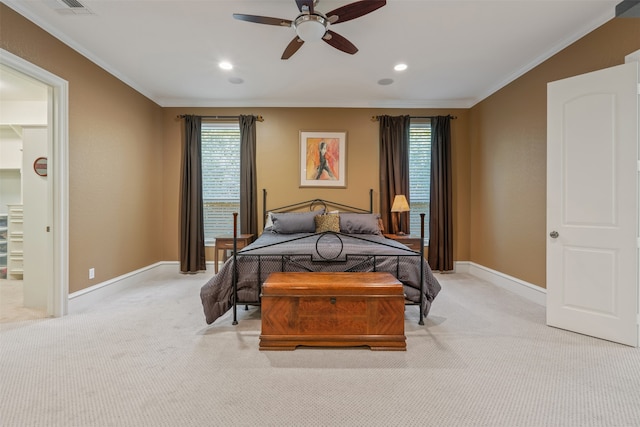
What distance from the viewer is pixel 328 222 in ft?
13.3

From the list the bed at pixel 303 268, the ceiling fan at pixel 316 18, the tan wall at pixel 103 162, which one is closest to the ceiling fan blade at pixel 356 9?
the ceiling fan at pixel 316 18

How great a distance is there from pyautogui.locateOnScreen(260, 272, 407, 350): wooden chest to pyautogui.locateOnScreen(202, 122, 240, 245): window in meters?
2.95

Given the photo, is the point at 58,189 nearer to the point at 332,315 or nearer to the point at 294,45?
the point at 294,45

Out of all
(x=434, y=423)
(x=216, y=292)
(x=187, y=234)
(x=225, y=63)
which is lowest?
(x=434, y=423)

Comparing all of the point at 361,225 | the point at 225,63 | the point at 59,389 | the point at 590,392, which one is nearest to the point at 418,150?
the point at 361,225

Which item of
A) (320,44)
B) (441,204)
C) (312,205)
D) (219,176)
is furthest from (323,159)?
(441,204)

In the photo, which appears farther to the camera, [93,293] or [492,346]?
[93,293]

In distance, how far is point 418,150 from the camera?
4836mm

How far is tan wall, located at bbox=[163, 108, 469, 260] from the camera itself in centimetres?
475

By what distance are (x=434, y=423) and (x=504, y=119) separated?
404 cm

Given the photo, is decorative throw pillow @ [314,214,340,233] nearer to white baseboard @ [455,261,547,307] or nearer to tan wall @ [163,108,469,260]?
tan wall @ [163,108,469,260]

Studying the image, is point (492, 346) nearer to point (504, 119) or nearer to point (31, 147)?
point (504, 119)

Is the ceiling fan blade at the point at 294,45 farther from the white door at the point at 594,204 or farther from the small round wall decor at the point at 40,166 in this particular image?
the small round wall decor at the point at 40,166

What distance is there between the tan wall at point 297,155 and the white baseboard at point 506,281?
19 centimetres
